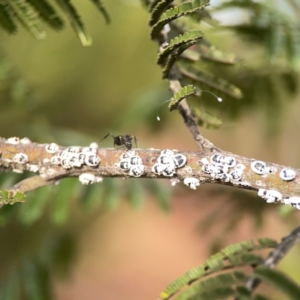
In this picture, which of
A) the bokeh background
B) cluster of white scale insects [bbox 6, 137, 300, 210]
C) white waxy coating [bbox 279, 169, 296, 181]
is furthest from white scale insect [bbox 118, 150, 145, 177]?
the bokeh background

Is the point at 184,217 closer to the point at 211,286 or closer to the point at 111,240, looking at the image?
the point at 111,240

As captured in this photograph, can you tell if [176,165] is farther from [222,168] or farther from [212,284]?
[212,284]

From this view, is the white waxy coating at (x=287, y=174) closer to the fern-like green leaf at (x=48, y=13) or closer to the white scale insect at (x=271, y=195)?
the white scale insect at (x=271, y=195)

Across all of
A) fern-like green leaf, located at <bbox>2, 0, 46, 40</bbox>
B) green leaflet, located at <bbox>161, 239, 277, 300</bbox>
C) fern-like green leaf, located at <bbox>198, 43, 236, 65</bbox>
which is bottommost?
green leaflet, located at <bbox>161, 239, 277, 300</bbox>

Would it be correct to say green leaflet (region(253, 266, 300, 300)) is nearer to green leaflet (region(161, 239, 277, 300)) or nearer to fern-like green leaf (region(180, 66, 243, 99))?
green leaflet (region(161, 239, 277, 300))

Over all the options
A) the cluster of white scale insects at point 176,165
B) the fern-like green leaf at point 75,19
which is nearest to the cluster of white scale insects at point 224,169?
the cluster of white scale insects at point 176,165

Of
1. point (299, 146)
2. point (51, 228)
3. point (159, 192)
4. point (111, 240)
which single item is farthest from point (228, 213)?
point (111, 240)

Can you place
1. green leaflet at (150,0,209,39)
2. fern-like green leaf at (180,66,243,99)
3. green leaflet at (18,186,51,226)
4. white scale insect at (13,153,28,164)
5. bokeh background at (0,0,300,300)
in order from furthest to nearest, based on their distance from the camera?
1. bokeh background at (0,0,300,300)
2. green leaflet at (18,186,51,226)
3. fern-like green leaf at (180,66,243,99)
4. white scale insect at (13,153,28,164)
5. green leaflet at (150,0,209,39)
